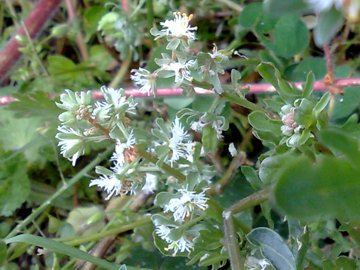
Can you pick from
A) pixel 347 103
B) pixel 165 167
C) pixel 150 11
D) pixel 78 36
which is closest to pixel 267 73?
pixel 165 167

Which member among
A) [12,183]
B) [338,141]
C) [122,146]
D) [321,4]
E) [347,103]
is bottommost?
[12,183]

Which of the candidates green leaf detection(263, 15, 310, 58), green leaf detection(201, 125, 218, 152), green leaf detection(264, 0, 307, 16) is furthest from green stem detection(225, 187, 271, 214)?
green leaf detection(263, 15, 310, 58)

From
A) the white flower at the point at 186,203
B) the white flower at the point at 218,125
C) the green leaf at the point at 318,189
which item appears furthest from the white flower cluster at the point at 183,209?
the green leaf at the point at 318,189

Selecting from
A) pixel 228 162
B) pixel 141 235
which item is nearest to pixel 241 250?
pixel 141 235

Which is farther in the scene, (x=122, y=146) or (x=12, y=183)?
(x=12, y=183)

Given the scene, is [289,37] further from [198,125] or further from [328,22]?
[328,22]

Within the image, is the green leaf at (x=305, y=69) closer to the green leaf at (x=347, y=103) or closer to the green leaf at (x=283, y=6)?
the green leaf at (x=347, y=103)

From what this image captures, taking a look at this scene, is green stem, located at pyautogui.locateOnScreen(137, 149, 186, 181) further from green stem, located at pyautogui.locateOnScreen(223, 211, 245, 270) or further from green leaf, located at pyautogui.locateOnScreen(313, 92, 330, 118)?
green leaf, located at pyautogui.locateOnScreen(313, 92, 330, 118)
